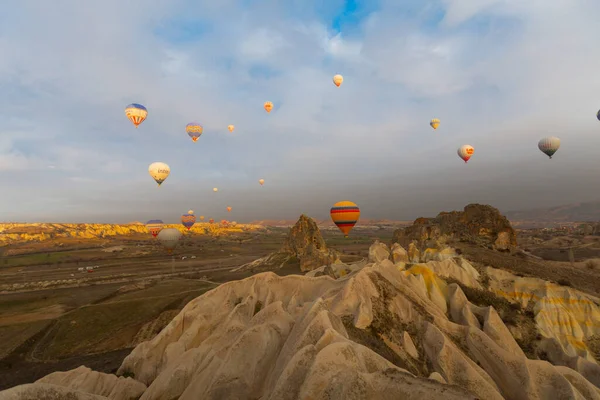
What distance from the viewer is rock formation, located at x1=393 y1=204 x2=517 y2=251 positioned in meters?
55.9

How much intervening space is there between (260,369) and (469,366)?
36.1 ft

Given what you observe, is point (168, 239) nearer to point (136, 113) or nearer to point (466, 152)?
point (136, 113)

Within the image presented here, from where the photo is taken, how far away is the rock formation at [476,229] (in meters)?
55.9

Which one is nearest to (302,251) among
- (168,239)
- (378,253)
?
(168,239)

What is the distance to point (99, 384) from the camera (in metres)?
19.0

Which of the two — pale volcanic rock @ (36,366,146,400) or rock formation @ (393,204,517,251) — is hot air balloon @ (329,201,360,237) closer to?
rock formation @ (393,204,517,251)

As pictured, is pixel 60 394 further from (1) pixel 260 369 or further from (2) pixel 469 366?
(2) pixel 469 366

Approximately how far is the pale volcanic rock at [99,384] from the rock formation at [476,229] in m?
52.1

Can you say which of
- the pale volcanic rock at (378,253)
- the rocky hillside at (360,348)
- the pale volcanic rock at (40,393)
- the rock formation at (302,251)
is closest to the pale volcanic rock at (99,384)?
the rocky hillside at (360,348)

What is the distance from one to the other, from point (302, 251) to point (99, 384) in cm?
7107

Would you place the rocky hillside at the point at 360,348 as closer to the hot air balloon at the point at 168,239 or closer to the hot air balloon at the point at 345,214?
the hot air balloon at the point at 345,214

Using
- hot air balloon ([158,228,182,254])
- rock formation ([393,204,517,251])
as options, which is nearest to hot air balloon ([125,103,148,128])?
hot air balloon ([158,228,182,254])

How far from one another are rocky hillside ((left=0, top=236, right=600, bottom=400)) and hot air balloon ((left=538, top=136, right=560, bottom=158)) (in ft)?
147

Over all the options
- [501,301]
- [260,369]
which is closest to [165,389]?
[260,369]
